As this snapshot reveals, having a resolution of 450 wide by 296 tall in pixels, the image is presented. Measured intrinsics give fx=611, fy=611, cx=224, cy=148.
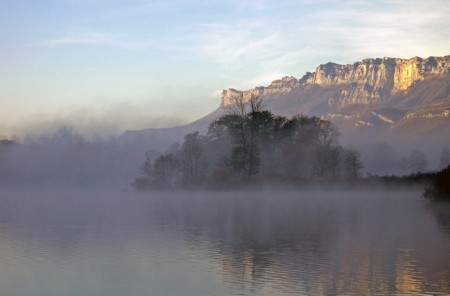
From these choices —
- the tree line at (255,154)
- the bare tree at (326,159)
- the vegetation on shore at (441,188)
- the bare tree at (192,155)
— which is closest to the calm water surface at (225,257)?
A: the vegetation on shore at (441,188)

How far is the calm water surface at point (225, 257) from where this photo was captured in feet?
66.7

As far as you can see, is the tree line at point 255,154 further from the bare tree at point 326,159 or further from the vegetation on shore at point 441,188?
the vegetation on shore at point 441,188

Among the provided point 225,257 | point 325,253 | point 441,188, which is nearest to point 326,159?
point 441,188

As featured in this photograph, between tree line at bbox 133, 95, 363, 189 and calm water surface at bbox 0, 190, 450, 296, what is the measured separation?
175ft

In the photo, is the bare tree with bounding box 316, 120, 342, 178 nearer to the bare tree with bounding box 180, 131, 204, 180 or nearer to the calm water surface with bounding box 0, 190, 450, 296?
the bare tree with bounding box 180, 131, 204, 180

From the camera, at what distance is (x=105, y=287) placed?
2023 cm

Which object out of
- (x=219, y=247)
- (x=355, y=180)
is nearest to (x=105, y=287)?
(x=219, y=247)

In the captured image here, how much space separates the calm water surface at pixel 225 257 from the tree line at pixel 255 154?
53.3m

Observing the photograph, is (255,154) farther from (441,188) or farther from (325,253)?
(325,253)

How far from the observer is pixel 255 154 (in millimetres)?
97438

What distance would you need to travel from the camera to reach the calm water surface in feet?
66.7

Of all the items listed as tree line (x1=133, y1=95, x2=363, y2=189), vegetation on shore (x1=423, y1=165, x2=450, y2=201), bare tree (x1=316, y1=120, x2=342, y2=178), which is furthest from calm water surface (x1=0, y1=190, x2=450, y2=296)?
bare tree (x1=316, y1=120, x2=342, y2=178)

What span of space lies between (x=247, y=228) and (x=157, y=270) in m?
17.9

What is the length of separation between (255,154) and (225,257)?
2777 inches
